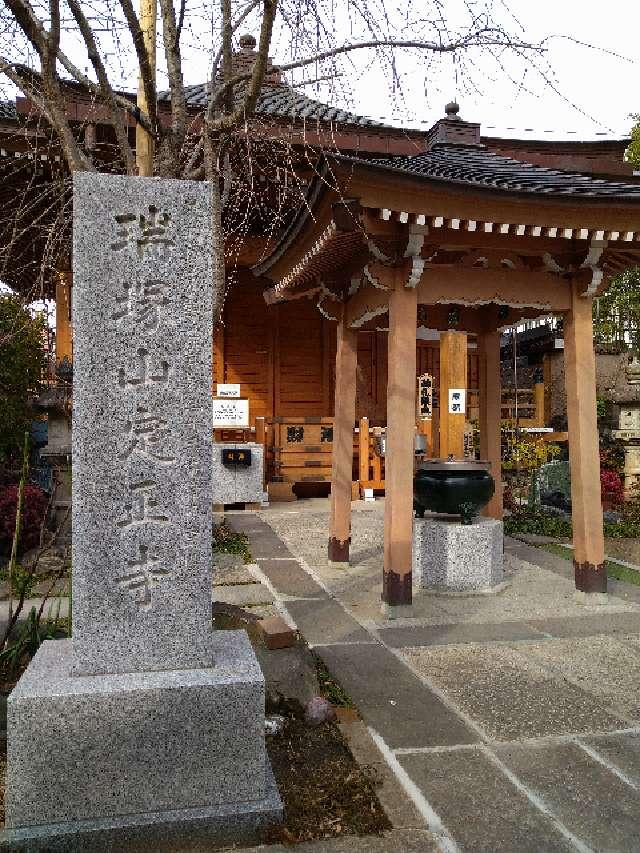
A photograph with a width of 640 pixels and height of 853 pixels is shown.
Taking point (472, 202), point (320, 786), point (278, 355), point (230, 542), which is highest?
point (472, 202)

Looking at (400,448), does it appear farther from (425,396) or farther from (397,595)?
(425,396)

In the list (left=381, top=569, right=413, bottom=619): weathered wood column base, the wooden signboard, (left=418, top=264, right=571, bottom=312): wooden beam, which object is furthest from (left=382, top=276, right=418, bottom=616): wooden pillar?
the wooden signboard

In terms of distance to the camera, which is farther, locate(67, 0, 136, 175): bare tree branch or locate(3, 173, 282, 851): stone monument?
locate(67, 0, 136, 175): bare tree branch

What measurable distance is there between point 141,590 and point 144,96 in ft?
10.3

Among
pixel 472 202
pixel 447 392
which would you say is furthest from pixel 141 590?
pixel 447 392

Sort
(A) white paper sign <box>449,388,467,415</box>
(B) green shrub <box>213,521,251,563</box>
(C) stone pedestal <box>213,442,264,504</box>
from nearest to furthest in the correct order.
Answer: (B) green shrub <box>213,521,251,563</box> → (A) white paper sign <box>449,388,467,415</box> → (C) stone pedestal <box>213,442,264,504</box>

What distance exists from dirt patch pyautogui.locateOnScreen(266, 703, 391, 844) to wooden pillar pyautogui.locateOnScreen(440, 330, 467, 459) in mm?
5671

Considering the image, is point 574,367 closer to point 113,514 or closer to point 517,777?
point 517,777

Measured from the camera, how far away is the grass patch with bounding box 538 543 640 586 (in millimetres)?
7074

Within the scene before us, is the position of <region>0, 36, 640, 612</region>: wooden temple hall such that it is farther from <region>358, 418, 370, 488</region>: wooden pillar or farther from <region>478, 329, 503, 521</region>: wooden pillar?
<region>358, 418, 370, 488</region>: wooden pillar

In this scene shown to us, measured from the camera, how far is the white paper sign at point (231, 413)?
1202cm

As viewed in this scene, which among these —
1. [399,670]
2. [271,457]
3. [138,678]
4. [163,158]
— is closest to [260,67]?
[163,158]

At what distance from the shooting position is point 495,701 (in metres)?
3.82

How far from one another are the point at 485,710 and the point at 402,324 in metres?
3.33
